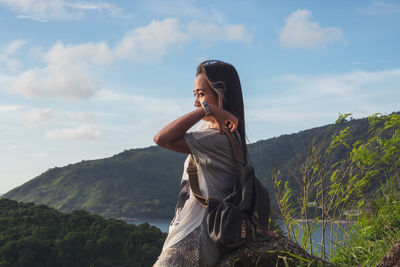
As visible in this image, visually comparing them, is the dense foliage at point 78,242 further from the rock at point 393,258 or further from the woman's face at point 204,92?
the woman's face at point 204,92

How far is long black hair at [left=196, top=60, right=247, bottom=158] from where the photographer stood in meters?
2.53

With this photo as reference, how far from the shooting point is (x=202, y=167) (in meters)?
2.38

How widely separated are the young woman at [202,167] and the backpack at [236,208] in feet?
0.13

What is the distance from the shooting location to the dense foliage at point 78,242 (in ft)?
54.9

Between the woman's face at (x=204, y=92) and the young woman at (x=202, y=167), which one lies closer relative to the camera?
the young woman at (x=202, y=167)

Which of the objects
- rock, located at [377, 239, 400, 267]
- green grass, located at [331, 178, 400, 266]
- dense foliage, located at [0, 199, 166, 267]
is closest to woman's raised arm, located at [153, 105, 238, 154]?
rock, located at [377, 239, 400, 267]

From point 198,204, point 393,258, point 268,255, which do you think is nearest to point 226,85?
point 198,204

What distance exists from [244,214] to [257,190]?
18 centimetres

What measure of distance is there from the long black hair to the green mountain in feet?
195

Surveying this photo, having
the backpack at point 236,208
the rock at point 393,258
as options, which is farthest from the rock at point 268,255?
the rock at point 393,258

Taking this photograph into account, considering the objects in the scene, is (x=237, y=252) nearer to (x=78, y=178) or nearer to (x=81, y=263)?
(x=81, y=263)

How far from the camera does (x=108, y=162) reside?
88375mm

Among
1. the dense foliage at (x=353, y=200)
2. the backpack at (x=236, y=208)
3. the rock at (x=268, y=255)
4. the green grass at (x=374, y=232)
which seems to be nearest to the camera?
the backpack at (x=236, y=208)

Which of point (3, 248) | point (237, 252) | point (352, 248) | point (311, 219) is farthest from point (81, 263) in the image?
point (237, 252)
